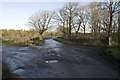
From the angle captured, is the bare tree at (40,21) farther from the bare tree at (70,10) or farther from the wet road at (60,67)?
the wet road at (60,67)

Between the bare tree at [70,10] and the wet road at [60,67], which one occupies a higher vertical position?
the bare tree at [70,10]

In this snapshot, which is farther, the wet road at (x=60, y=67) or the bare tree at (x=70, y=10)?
the bare tree at (x=70, y=10)

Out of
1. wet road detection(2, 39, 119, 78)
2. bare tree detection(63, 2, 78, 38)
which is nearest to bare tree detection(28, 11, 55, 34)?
bare tree detection(63, 2, 78, 38)

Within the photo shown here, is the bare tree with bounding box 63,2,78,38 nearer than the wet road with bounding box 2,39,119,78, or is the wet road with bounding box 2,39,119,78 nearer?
the wet road with bounding box 2,39,119,78

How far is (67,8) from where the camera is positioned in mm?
55531

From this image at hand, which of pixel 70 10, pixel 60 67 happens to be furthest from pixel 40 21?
pixel 60 67

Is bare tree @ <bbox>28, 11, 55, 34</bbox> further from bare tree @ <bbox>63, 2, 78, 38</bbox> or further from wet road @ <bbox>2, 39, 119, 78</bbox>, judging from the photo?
wet road @ <bbox>2, 39, 119, 78</bbox>

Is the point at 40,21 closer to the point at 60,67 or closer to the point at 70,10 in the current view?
the point at 70,10

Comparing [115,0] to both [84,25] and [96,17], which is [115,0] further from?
[84,25]

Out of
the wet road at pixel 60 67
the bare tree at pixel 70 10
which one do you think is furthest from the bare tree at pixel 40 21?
the wet road at pixel 60 67

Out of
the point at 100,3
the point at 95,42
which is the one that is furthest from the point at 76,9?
the point at 95,42

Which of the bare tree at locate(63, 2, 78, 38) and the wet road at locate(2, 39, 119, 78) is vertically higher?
the bare tree at locate(63, 2, 78, 38)

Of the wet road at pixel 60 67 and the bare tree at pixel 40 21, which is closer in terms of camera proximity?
the wet road at pixel 60 67

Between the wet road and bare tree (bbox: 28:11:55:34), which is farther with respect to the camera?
bare tree (bbox: 28:11:55:34)
